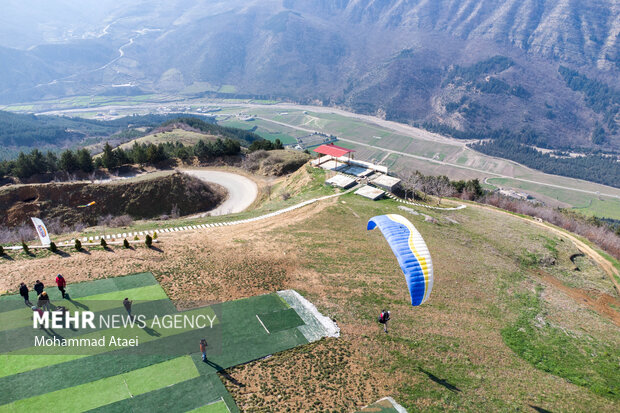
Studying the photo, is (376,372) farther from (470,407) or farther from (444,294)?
(444,294)

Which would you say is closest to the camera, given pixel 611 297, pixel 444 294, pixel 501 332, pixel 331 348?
pixel 331 348

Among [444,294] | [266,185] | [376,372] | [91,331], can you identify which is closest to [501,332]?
[444,294]

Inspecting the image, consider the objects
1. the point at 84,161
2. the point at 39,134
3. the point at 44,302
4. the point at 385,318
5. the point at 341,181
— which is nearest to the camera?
the point at 44,302

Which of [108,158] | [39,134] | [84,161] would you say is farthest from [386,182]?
[39,134]

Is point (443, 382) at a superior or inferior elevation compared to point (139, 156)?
inferior

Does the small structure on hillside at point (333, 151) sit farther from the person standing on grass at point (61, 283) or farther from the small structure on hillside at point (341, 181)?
the person standing on grass at point (61, 283)

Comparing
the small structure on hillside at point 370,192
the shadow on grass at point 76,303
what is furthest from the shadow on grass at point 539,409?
the small structure on hillside at point 370,192

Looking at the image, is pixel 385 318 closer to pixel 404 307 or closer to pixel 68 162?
pixel 404 307

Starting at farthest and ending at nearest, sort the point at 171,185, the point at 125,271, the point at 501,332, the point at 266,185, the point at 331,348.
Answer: the point at 266,185 < the point at 171,185 < the point at 125,271 < the point at 501,332 < the point at 331,348
